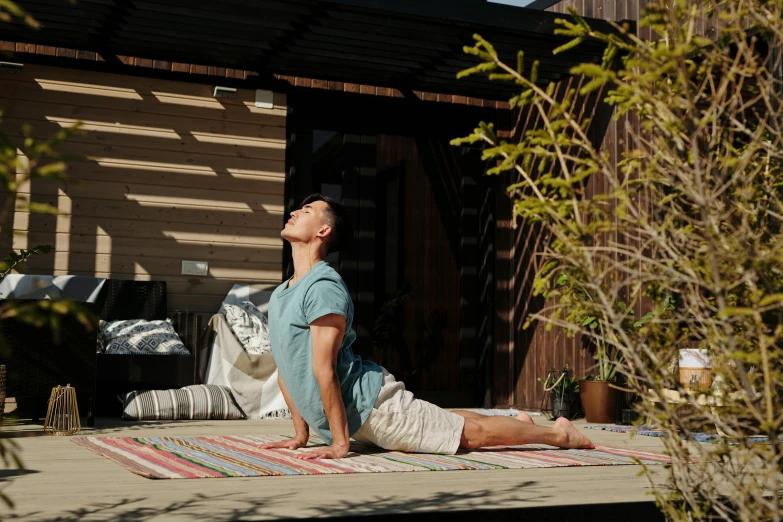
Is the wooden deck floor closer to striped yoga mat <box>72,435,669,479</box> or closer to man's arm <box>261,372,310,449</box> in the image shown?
striped yoga mat <box>72,435,669,479</box>

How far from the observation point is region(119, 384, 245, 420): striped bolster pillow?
5.96m

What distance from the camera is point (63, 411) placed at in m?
4.75

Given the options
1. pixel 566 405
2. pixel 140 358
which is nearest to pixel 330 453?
pixel 140 358

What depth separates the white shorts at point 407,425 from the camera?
360 centimetres

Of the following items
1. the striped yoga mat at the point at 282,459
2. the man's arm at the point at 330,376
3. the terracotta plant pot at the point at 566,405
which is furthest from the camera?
the terracotta plant pot at the point at 566,405

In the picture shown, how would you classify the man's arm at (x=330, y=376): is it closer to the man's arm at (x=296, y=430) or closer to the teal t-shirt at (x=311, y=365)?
the teal t-shirt at (x=311, y=365)

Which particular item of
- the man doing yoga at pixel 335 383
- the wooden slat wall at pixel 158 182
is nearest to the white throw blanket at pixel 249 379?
the wooden slat wall at pixel 158 182

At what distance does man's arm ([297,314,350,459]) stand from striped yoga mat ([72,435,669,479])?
0.05 m

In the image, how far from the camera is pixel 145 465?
3.24 metres

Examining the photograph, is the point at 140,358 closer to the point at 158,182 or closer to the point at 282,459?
the point at 158,182

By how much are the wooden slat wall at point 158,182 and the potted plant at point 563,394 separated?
2480mm

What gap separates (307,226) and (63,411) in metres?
1.95

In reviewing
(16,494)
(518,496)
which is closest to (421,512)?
(518,496)

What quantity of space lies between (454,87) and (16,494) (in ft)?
19.7
